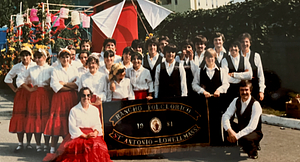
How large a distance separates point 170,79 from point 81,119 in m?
1.27

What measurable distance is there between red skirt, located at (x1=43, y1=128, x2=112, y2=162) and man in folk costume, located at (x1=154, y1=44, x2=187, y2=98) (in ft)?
3.38

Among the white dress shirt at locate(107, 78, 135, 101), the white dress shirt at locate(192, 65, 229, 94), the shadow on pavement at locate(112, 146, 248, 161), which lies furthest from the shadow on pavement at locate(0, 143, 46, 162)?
the white dress shirt at locate(192, 65, 229, 94)

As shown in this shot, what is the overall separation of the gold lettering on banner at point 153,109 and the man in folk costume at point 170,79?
14 cm

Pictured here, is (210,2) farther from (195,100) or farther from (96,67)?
(96,67)

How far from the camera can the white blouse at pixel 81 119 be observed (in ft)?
12.0

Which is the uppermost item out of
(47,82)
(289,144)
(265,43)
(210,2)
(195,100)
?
(210,2)

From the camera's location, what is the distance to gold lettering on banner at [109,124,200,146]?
12.9 ft

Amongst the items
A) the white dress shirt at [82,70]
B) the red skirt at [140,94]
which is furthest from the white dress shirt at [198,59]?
the white dress shirt at [82,70]

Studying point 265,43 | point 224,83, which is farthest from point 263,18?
point 224,83

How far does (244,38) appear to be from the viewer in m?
4.21

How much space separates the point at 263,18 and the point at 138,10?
225 cm

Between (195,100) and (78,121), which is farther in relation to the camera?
(195,100)

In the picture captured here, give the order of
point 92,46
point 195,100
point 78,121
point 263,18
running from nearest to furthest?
point 78,121 < point 195,100 < point 263,18 < point 92,46

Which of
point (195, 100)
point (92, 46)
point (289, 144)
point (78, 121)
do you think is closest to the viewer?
point (78, 121)
